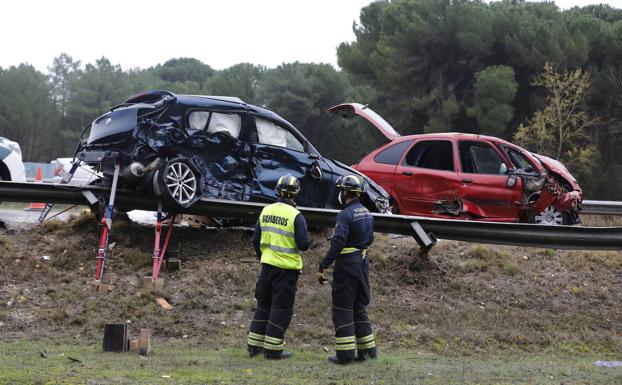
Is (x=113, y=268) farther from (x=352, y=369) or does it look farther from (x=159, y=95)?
(x=352, y=369)

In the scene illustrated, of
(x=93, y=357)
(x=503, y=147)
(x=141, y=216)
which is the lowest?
(x=93, y=357)

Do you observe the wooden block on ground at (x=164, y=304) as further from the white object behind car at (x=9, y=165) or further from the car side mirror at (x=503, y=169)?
the car side mirror at (x=503, y=169)

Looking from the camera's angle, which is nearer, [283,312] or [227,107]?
[283,312]

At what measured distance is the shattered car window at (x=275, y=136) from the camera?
12023 millimetres

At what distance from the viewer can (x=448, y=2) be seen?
136ft

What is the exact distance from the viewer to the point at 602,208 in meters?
16.6

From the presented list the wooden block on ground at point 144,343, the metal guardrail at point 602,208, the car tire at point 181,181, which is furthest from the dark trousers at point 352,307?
the metal guardrail at point 602,208

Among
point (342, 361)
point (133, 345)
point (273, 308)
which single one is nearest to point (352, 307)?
point (342, 361)

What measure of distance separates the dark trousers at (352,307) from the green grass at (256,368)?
0.81 ft

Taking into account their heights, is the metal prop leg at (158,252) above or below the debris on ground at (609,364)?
above

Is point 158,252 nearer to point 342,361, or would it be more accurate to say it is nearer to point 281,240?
point 281,240

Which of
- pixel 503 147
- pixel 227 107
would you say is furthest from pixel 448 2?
pixel 227 107

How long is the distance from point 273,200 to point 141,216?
281cm

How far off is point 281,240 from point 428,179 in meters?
5.63
